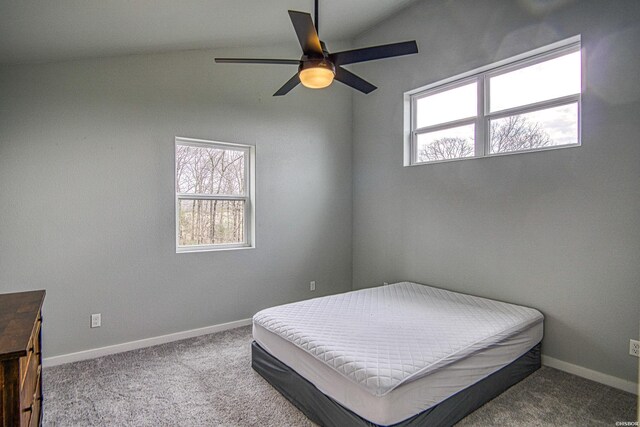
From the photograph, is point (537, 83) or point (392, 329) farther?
point (537, 83)

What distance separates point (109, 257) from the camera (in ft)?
10.0

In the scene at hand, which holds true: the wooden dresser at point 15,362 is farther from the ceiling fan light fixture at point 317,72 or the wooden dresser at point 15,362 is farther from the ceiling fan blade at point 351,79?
the ceiling fan blade at point 351,79

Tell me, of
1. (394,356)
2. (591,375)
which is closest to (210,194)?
(394,356)

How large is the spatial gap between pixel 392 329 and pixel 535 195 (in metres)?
1.68

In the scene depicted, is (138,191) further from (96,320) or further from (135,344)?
(135,344)

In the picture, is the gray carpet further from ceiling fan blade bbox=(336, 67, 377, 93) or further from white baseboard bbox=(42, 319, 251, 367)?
ceiling fan blade bbox=(336, 67, 377, 93)

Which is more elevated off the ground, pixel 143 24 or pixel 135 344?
pixel 143 24

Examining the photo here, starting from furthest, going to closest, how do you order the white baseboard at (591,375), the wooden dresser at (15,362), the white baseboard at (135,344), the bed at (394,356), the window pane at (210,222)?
the window pane at (210,222), the white baseboard at (135,344), the white baseboard at (591,375), the bed at (394,356), the wooden dresser at (15,362)

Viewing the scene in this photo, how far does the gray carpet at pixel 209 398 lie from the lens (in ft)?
6.85

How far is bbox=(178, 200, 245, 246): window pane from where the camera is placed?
11.7 ft

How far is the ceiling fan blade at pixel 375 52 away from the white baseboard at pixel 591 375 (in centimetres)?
264

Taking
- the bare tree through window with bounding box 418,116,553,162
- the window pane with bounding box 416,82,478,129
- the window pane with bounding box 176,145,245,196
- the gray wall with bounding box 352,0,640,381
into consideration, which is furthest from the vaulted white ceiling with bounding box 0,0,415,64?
the bare tree through window with bounding box 418,116,553,162

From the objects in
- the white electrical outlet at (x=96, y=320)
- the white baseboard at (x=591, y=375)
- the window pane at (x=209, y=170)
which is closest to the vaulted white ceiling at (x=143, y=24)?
the window pane at (x=209, y=170)

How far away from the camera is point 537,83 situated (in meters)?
2.95
